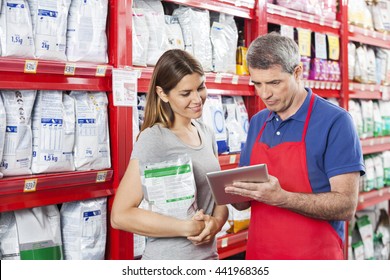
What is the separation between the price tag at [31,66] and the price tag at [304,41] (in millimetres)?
2479

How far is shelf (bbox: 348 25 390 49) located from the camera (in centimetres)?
510

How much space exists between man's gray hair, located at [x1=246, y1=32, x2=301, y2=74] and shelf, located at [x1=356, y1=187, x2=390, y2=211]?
3304 mm

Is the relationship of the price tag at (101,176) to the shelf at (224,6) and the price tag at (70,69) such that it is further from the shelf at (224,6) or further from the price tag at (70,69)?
the shelf at (224,6)

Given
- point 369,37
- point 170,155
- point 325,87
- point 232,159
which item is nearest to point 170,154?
point 170,155

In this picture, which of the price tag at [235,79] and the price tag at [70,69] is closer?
the price tag at [70,69]

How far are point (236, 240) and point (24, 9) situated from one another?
6.92 ft

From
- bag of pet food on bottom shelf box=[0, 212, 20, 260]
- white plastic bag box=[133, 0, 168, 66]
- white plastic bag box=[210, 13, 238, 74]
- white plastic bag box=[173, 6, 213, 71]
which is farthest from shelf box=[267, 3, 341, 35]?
bag of pet food on bottom shelf box=[0, 212, 20, 260]

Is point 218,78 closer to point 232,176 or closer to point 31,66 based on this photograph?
point 31,66

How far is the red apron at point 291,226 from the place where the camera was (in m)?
2.15

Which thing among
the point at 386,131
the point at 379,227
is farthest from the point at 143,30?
the point at 379,227

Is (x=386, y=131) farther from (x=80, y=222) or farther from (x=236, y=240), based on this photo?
(x=80, y=222)

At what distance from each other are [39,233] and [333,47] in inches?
128

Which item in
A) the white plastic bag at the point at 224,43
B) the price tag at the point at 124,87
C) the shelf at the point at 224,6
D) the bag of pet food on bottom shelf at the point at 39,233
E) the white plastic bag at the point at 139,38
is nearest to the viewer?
the bag of pet food on bottom shelf at the point at 39,233

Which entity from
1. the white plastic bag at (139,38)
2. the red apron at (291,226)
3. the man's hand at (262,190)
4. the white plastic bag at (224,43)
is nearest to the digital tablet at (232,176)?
the man's hand at (262,190)
